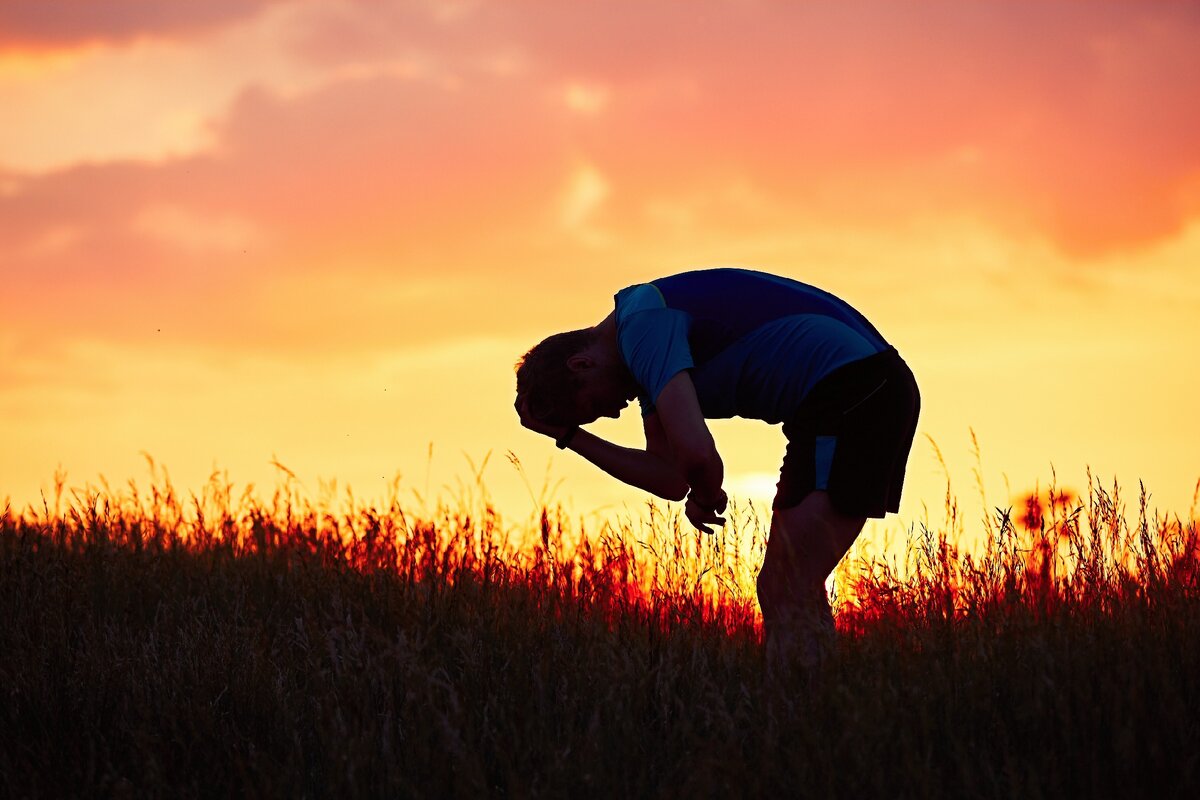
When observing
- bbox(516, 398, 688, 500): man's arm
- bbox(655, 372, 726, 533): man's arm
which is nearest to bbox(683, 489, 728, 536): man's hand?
bbox(516, 398, 688, 500): man's arm

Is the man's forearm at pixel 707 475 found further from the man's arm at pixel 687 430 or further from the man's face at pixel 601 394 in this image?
the man's face at pixel 601 394

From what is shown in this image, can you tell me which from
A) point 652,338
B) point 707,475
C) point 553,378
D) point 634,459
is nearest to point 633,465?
point 634,459

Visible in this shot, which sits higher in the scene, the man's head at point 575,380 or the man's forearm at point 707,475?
the man's head at point 575,380

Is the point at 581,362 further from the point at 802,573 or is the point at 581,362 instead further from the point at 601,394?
the point at 802,573

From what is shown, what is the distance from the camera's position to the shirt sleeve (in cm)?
362

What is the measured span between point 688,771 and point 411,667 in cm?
89

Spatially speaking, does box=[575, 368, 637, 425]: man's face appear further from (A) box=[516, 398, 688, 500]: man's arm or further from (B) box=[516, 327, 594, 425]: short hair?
(A) box=[516, 398, 688, 500]: man's arm

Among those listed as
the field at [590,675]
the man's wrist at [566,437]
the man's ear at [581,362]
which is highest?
the man's ear at [581,362]

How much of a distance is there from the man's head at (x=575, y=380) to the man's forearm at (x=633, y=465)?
0.13m

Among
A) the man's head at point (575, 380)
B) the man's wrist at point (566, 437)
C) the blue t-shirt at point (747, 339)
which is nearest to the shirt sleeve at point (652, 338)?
the blue t-shirt at point (747, 339)

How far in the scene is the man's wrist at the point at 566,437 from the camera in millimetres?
4234

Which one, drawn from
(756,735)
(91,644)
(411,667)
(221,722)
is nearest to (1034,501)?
(756,735)

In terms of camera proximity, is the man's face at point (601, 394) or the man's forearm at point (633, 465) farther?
the man's forearm at point (633, 465)

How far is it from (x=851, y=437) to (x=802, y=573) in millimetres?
469
